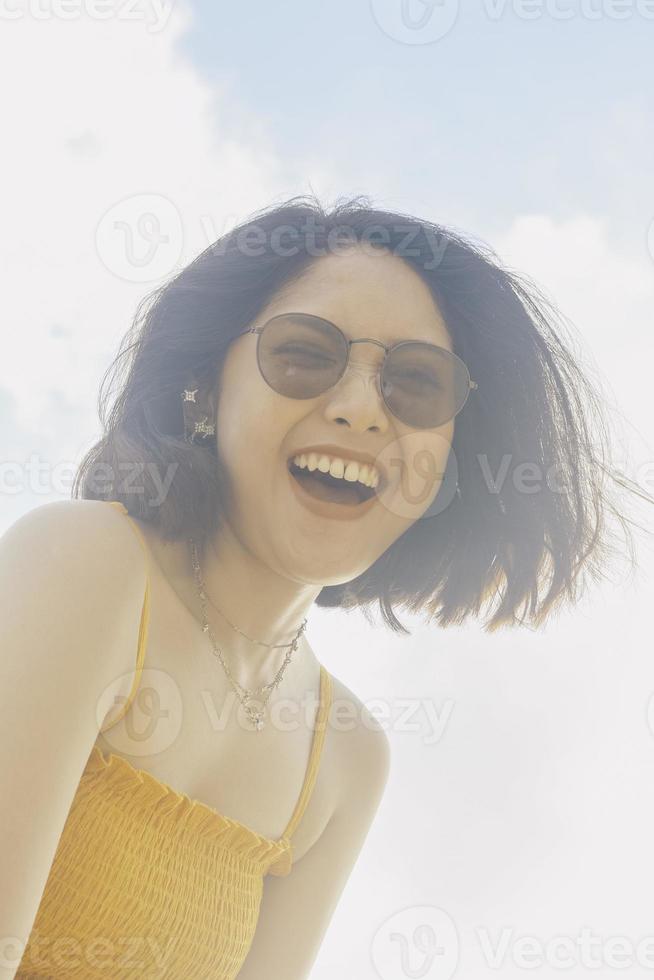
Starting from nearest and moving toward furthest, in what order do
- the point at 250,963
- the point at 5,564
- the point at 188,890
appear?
the point at 5,564
the point at 188,890
the point at 250,963

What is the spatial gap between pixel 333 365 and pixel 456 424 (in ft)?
1.65

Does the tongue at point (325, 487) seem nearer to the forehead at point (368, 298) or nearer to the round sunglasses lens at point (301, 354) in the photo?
the round sunglasses lens at point (301, 354)

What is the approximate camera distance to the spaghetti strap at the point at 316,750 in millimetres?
2150

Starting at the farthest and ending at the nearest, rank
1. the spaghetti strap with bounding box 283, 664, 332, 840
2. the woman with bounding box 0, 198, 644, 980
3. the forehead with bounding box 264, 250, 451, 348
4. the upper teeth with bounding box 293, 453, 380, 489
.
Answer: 1. the spaghetti strap with bounding box 283, 664, 332, 840
2. the forehead with bounding box 264, 250, 451, 348
3. the upper teeth with bounding box 293, 453, 380, 489
4. the woman with bounding box 0, 198, 644, 980

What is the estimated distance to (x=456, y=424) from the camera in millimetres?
2246

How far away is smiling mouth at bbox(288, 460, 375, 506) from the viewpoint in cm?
183

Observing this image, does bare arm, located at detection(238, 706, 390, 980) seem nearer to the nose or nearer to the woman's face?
the woman's face

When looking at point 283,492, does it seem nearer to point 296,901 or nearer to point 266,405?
point 266,405

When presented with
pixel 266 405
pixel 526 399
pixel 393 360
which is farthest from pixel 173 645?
pixel 526 399

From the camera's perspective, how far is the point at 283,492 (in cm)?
182

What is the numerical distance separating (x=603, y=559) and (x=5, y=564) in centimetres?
149

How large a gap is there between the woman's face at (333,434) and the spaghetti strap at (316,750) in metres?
0.53

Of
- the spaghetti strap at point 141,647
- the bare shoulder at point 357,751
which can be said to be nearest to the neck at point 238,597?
the spaghetti strap at point 141,647

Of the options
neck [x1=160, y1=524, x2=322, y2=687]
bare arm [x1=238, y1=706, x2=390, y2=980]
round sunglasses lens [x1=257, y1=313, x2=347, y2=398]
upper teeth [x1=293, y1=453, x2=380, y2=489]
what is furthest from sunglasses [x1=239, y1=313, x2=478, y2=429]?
bare arm [x1=238, y1=706, x2=390, y2=980]
